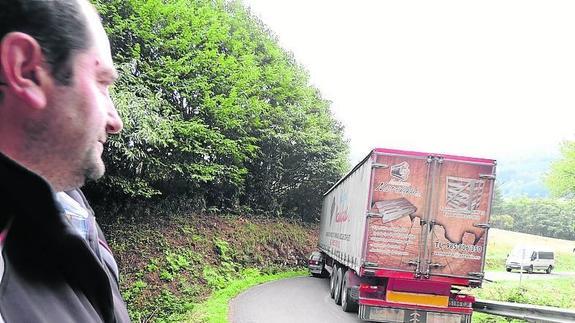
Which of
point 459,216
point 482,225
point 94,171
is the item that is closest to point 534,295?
point 482,225

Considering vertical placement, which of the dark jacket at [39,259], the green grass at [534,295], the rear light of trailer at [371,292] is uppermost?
the dark jacket at [39,259]

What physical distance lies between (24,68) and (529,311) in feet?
30.4

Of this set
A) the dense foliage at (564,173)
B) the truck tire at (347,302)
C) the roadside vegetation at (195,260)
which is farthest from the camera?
the dense foliage at (564,173)

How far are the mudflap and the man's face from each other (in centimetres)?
865

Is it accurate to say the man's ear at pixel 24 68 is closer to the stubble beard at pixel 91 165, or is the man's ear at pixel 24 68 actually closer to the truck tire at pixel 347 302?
the stubble beard at pixel 91 165

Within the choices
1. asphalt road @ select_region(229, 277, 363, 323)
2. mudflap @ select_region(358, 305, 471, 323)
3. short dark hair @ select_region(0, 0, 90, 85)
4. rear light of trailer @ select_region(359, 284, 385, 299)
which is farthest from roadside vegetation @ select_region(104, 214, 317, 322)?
short dark hair @ select_region(0, 0, 90, 85)

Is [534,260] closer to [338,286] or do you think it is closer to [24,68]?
[338,286]

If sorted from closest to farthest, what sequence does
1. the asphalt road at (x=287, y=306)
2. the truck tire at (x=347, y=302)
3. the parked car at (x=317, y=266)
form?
the asphalt road at (x=287, y=306) → the truck tire at (x=347, y=302) → the parked car at (x=317, y=266)

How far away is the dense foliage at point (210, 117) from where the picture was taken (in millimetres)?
12812

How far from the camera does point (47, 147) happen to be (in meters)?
0.82

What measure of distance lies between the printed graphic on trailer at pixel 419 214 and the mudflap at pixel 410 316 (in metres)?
0.81

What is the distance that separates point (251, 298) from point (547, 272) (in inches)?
943

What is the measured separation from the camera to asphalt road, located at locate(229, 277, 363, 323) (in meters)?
10.2

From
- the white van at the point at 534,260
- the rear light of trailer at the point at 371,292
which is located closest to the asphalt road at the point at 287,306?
the rear light of trailer at the point at 371,292
